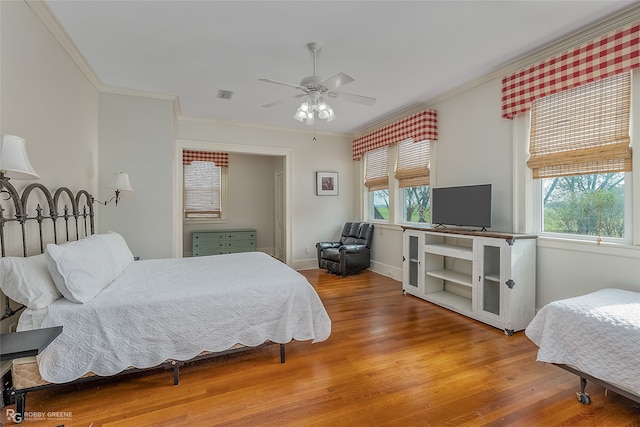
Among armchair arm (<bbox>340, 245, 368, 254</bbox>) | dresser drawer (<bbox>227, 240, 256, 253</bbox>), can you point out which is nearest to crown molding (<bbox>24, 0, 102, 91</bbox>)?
dresser drawer (<bbox>227, 240, 256, 253</bbox>)

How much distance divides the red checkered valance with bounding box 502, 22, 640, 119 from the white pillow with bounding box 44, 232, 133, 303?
3.95 m

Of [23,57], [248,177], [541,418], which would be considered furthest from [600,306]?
[248,177]

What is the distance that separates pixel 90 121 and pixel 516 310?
15.9 ft

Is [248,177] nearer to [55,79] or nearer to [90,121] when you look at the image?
[90,121]

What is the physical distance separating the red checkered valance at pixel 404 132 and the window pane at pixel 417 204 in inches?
30.9

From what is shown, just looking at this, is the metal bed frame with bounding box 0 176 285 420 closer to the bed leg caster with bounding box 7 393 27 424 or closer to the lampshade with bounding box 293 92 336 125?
the bed leg caster with bounding box 7 393 27 424

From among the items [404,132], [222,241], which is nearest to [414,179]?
[404,132]

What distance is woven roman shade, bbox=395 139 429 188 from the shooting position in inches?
178

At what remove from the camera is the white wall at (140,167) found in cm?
379

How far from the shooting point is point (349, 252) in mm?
5176

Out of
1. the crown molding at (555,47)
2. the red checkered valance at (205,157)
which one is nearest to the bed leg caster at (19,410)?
the crown molding at (555,47)

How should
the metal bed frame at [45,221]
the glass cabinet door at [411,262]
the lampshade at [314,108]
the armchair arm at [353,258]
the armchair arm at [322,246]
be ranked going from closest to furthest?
1. the metal bed frame at [45,221]
2. the lampshade at [314,108]
3. the glass cabinet door at [411,262]
4. the armchair arm at [353,258]
5. the armchair arm at [322,246]

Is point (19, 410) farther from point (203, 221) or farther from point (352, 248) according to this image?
point (203, 221)

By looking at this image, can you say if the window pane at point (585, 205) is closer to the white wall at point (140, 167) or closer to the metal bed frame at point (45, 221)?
the metal bed frame at point (45, 221)
